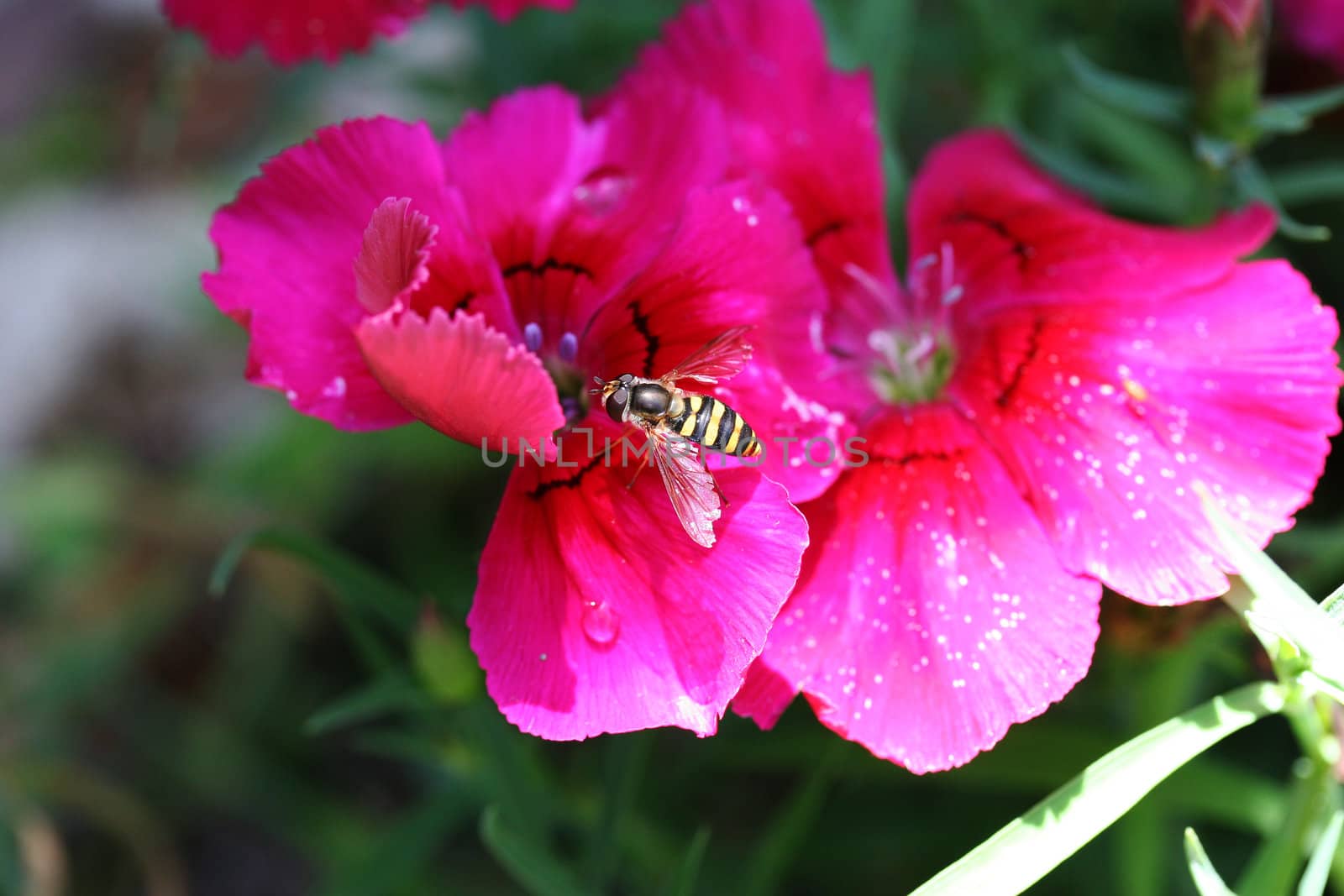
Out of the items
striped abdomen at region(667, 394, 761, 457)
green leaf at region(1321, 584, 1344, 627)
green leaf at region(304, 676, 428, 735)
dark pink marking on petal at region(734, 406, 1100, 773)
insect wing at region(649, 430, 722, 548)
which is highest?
striped abdomen at region(667, 394, 761, 457)

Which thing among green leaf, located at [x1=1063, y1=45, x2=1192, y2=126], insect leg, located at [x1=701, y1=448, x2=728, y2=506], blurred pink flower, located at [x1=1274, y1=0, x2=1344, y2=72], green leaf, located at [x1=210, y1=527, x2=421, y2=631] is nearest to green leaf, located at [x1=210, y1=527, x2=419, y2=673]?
green leaf, located at [x1=210, y1=527, x2=421, y2=631]

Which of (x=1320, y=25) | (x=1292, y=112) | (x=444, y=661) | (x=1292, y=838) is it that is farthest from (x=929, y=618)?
(x=1320, y=25)

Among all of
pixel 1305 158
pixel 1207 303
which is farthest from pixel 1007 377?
pixel 1305 158

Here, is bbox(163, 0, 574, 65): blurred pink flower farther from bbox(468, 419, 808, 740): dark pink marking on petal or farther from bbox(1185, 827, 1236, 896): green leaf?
bbox(1185, 827, 1236, 896): green leaf

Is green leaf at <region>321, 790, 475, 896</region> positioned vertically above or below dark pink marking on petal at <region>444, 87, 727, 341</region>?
below

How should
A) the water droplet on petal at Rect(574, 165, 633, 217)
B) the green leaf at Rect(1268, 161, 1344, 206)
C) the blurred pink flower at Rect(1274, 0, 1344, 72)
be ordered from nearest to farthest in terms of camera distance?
the water droplet on petal at Rect(574, 165, 633, 217)
the green leaf at Rect(1268, 161, 1344, 206)
the blurred pink flower at Rect(1274, 0, 1344, 72)

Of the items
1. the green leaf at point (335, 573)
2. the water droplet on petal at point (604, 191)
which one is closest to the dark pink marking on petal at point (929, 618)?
the water droplet on petal at point (604, 191)

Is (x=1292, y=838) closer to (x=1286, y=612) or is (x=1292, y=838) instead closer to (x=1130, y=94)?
(x=1286, y=612)
